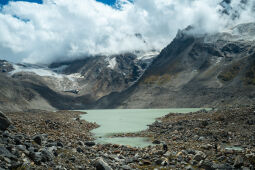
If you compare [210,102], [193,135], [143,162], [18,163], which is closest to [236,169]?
[143,162]

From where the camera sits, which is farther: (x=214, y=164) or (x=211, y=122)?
(x=211, y=122)

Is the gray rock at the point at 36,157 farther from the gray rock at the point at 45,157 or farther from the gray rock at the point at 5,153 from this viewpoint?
the gray rock at the point at 5,153

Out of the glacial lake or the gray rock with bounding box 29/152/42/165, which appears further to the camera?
the glacial lake

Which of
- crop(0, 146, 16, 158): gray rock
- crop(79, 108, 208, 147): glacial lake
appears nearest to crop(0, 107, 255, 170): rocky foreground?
crop(0, 146, 16, 158): gray rock

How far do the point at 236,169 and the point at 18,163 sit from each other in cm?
1228

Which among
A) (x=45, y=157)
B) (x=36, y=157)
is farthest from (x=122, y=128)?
(x=36, y=157)

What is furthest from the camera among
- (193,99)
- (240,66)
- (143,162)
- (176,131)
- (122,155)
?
(240,66)

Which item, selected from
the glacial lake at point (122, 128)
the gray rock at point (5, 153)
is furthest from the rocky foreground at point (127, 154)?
the glacial lake at point (122, 128)

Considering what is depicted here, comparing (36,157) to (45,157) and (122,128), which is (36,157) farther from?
(122,128)

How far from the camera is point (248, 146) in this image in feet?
73.0

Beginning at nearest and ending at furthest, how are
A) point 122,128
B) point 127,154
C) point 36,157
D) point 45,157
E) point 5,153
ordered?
point 5,153 → point 36,157 → point 45,157 → point 127,154 → point 122,128

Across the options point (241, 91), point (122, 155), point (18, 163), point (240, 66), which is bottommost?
point (122, 155)

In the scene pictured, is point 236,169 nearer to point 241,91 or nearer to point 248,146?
point 248,146

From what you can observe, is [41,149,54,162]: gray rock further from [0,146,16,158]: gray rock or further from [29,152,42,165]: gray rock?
[0,146,16,158]: gray rock
